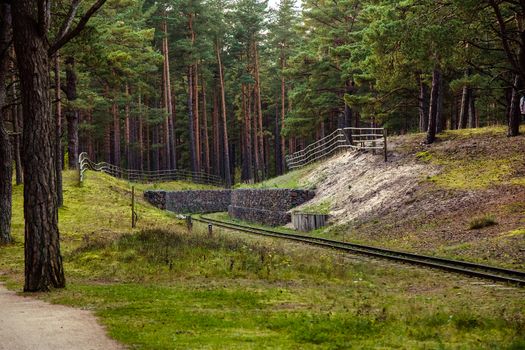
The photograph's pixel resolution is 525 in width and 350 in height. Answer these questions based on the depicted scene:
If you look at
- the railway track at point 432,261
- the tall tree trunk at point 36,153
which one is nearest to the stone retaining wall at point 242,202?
the railway track at point 432,261

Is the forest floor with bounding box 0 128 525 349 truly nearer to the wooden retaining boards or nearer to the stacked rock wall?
the wooden retaining boards

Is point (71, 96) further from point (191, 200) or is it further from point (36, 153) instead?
point (36, 153)

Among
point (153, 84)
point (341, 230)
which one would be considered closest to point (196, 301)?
point (341, 230)

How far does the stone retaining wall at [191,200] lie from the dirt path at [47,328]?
33431mm

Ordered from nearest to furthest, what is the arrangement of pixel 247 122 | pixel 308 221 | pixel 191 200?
pixel 308 221
pixel 191 200
pixel 247 122

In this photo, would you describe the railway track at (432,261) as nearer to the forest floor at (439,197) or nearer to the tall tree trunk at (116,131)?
the forest floor at (439,197)

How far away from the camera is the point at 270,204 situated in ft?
115

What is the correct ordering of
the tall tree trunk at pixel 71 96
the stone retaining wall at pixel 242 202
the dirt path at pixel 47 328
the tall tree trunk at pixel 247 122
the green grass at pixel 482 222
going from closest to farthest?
1. the dirt path at pixel 47 328
2. the green grass at pixel 482 222
3. the tall tree trunk at pixel 71 96
4. the stone retaining wall at pixel 242 202
5. the tall tree trunk at pixel 247 122

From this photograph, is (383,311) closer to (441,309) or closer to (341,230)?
(441,309)

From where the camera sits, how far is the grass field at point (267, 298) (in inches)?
301

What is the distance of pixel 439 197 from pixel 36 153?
16.3 metres

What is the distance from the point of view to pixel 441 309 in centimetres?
985

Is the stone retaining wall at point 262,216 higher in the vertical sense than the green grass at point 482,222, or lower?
lower

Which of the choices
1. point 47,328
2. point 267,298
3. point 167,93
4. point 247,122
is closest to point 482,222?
point 267,298
